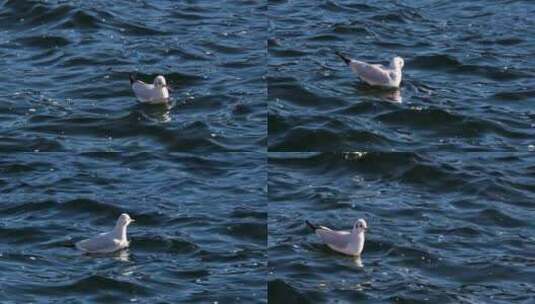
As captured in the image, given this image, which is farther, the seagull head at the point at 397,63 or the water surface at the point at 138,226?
the seagull head at the point at 397,63

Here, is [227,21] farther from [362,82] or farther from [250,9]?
[362,82]

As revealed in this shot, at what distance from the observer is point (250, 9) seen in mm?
26578

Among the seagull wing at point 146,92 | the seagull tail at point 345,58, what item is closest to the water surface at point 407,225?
the seagull wing at point 146,92

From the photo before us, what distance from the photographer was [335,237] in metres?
19.9

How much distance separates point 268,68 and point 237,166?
2395 mm

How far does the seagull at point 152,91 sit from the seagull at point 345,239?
3.65 meters

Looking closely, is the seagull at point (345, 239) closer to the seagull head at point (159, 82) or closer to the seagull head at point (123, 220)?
the seagull head at point (123, 220)

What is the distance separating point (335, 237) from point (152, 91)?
12.7ft

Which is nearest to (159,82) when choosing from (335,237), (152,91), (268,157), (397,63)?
(152,91)

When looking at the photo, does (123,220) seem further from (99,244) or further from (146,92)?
(146,92)

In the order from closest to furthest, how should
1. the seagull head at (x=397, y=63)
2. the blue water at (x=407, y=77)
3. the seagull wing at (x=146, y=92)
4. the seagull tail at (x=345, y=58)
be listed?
1. the blue water at (x=407, y=77)
2. the seagull wing at (x=146, y=92)
3. the seagull head at (x=397, y=63)
4. the seagull tail at (x=345, y=58)

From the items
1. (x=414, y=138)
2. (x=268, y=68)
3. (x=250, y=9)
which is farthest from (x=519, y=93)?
(x=250, y=9)

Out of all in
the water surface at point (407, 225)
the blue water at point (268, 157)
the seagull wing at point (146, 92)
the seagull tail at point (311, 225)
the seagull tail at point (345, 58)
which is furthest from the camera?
the seagull tail at point (345, 58)

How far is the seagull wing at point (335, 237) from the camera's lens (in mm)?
19875
